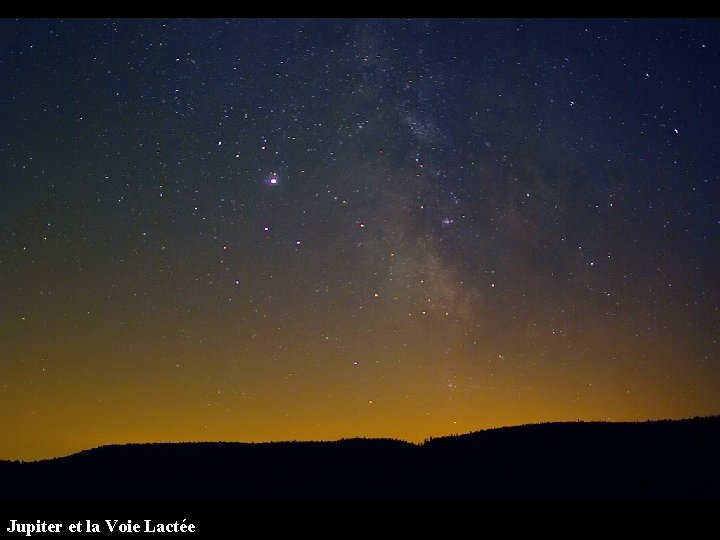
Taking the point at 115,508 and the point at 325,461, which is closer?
the point at 115,508

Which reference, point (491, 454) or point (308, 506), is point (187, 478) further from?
point (308, 506)
